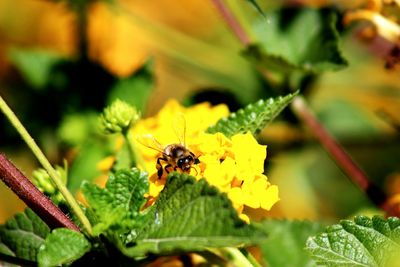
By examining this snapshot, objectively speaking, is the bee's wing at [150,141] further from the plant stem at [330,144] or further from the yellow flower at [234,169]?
the plant stem at [330,144]

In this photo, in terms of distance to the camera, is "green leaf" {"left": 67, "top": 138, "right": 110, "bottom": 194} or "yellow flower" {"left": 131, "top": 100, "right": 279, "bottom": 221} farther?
"green leaf" {"left": 67, "top": 138, "right": 110, "bottom": 194}

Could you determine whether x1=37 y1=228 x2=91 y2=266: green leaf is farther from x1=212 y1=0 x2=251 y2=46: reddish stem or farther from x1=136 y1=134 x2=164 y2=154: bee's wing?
x1=212 y1=0 x2=251 y2=46: reddish stem

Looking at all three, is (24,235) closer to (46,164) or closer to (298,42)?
(46,164)

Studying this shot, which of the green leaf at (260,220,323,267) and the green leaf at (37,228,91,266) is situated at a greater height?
the green leaf at (37,228,91,266)

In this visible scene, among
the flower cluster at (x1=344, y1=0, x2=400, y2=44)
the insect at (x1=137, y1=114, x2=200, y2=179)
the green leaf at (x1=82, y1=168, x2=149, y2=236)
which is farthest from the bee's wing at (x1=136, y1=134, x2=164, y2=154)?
the flower cluster at (x1=344, y1=0, x2=400, y2=44)

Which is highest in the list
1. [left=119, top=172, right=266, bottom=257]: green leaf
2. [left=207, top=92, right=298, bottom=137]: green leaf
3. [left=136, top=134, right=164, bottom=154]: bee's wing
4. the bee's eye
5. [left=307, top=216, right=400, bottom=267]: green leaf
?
[left=136, top=134, right=164, bottom=154]: bee's wing

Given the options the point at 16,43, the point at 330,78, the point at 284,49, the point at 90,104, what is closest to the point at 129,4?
the point at 16,43

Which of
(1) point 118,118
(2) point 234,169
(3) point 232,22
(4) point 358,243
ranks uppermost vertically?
(3) point 232,22

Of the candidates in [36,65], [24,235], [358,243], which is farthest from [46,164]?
[36,65]
